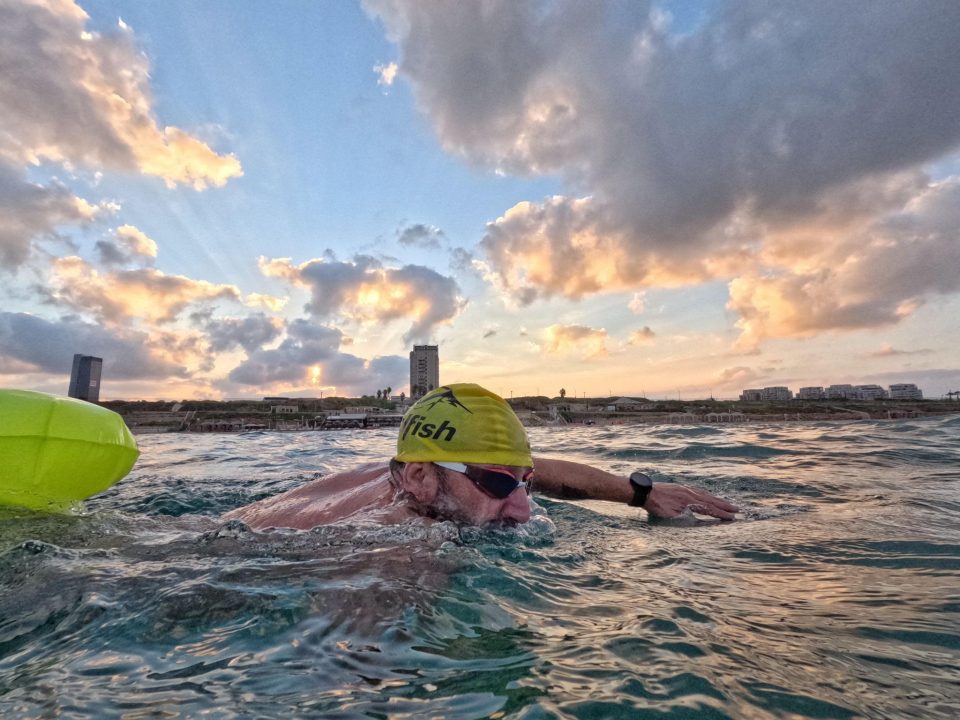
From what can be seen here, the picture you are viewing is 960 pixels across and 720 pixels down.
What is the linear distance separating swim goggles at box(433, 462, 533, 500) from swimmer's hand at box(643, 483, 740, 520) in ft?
7.87

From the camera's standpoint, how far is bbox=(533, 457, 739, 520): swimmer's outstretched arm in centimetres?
530

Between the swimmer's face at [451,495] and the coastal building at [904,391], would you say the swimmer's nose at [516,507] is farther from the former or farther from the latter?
the coastal building at [904,391]

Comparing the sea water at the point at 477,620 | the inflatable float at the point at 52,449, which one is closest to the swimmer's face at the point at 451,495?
the sea water at the point at 477,620

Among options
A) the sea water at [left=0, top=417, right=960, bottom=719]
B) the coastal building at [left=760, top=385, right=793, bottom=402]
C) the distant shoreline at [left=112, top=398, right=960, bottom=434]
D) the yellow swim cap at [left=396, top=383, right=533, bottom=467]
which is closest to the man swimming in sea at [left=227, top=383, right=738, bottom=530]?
the yellow swim cap at [left=396, top=383, right=533, bottom=467]

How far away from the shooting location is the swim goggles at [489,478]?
11.8 feet

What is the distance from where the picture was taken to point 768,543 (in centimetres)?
414

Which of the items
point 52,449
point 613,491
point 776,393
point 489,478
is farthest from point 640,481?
point 776,393

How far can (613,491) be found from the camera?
17.9 ft

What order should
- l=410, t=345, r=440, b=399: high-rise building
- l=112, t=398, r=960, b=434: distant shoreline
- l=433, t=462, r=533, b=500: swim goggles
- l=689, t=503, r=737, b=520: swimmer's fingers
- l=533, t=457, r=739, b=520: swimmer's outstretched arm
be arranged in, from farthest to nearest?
1. l=410, t=345, r=440, b=399: high-rise building
2. l=112, t=398, r=960, b=434: distant shoreline
3. l=533, t=457, r=739, b=520: swimmer's outstretched arm
4. l=689, t=503, r=737, b=520: swimmer's fingers
5. l=433, t=462, r=533, b=500: swim goggles

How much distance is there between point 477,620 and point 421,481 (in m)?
1.32

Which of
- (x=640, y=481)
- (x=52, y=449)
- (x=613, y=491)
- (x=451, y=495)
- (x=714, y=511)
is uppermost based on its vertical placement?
(x=52, y=449)

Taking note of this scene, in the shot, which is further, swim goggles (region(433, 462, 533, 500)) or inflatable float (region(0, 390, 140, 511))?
inflatable float (region(0, 390, 140, 511))

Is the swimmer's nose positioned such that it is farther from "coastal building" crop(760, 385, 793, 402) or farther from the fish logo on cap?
"coastal building" crop(760, 385, 793, 402)

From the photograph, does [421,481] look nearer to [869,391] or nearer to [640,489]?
[640,489]
